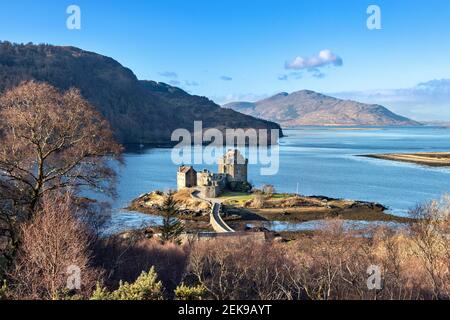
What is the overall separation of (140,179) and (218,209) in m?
33.6

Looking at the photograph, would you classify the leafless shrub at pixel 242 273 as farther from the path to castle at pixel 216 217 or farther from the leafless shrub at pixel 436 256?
the path to castle at pixel 216 217

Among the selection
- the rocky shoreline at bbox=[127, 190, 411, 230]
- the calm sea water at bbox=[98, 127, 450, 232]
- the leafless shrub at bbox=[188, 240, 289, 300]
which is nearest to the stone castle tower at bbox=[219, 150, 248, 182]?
the calm sea water at bbox=[98, 127, 450, 232]

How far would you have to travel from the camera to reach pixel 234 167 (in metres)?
80.1

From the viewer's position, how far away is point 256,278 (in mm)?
17281

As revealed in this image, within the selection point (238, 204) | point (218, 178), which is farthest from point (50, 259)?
point (218, 178)

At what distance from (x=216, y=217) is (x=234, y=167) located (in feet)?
78.2

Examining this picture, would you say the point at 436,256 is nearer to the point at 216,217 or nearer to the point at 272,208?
the point at 216,217

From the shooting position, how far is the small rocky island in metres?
60.5

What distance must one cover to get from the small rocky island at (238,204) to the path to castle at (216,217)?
0.52 ft

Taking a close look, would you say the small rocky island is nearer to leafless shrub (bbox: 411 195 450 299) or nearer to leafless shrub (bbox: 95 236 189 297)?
leafless shrub (bbox: 411 195 450 299)

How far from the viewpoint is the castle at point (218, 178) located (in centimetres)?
7350

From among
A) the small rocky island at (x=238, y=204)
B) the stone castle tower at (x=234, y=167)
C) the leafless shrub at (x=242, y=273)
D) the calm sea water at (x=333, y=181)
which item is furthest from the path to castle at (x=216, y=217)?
the leafless shrub at (x=242, y=273)
